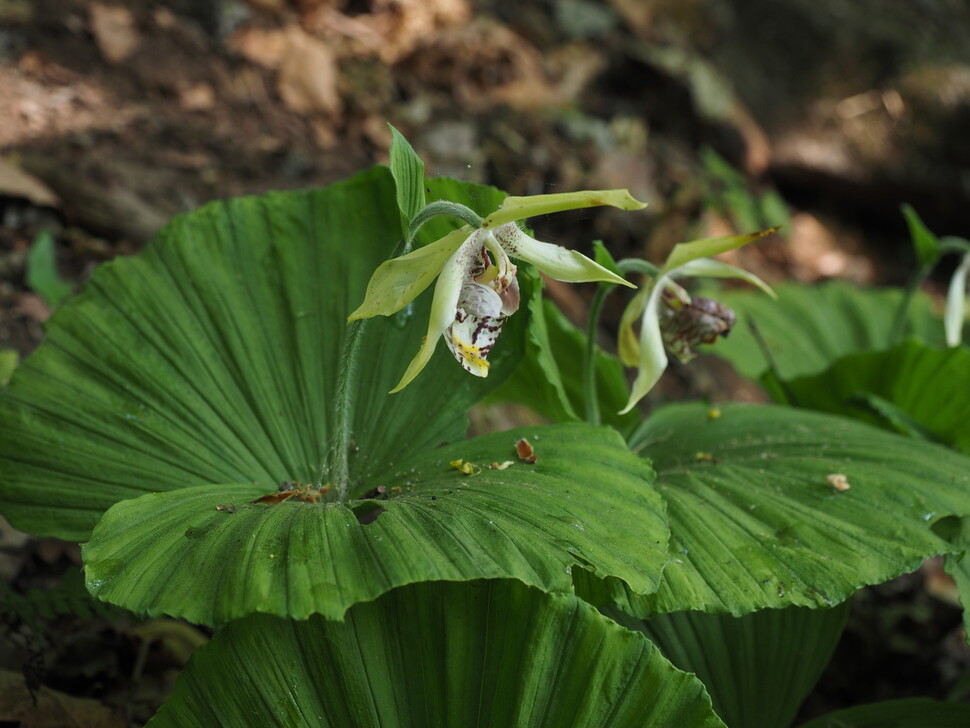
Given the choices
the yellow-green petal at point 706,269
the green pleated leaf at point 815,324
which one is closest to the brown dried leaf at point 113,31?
the green pleated leaf at point 815,324

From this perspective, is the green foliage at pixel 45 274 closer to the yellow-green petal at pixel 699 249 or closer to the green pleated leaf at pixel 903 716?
the yellow-green petal at pixel 699 249

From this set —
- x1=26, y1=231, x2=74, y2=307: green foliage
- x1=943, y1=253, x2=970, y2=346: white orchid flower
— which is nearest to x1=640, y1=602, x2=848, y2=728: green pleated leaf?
x1=943, y1=253, x2=970, y2=346: white orchid flower

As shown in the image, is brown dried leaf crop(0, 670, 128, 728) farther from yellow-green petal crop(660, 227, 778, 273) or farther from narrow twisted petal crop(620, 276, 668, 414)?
yellow-green petal crop(660, 227, 778, 273)

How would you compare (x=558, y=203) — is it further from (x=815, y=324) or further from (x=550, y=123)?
(x=550, y=123)

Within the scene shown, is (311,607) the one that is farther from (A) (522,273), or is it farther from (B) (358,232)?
(B) (358,232)

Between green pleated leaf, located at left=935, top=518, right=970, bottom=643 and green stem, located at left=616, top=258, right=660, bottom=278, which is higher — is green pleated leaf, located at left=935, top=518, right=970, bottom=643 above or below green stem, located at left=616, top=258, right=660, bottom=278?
below

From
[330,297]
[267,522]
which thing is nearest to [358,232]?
[330,297]

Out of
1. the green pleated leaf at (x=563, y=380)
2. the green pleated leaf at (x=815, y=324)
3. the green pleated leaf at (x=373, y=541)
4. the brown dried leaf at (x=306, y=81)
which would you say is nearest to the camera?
the green pleated leaf at (x=373, y=541)
